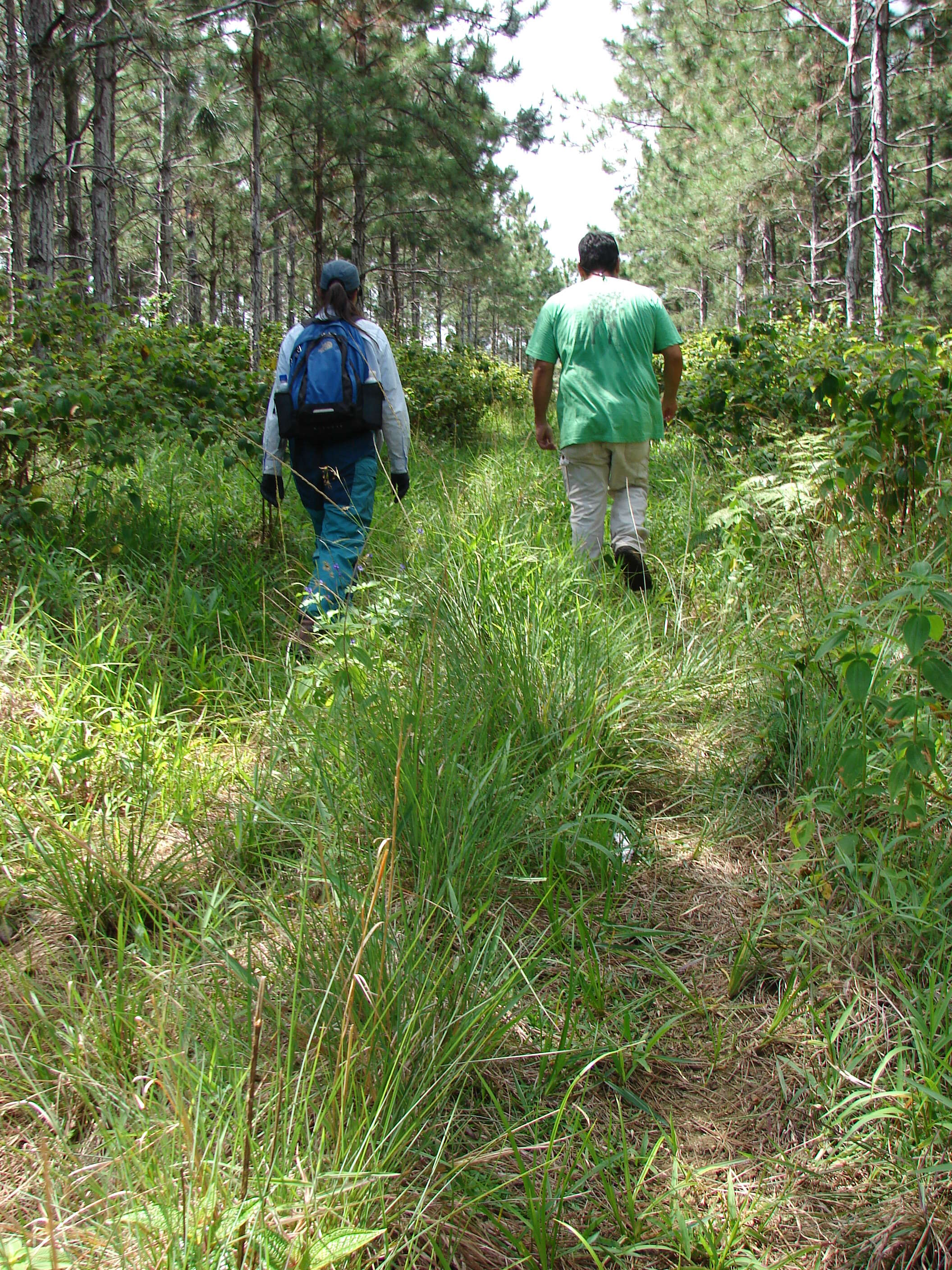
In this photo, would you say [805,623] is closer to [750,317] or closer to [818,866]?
[818,866]

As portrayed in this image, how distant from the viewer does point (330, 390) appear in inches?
147

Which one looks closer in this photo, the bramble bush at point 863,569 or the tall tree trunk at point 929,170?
the bramble bush at point 863,569

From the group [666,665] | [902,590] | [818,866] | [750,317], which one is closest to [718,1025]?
[818,866]

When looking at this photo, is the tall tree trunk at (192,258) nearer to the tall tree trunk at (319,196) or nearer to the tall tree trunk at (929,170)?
the tall tree trunk at (319,196)

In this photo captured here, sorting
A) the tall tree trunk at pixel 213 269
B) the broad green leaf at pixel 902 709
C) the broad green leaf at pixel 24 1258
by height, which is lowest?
the broad green leaf at pixel 24 1258

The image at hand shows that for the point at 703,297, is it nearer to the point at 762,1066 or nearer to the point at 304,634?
the point at 304,634

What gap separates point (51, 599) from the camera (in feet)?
11.6

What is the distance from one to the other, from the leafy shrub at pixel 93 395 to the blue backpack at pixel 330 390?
11.2 inches

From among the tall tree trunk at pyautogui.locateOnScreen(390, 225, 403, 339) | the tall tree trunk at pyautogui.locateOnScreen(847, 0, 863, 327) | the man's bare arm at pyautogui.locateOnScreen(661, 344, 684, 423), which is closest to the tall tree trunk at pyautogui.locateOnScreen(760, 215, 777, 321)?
the tall tree trunk at pyautogui.locateOnScreen(390, 225, 403, 339)

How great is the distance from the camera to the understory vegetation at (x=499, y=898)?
4.29 feet

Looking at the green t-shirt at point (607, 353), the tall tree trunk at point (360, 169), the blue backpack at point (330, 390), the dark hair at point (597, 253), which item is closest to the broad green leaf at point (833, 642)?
the blue backpack at point (330, 390)

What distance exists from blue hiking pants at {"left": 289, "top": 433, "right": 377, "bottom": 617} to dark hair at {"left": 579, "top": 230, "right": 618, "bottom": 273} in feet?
4.62

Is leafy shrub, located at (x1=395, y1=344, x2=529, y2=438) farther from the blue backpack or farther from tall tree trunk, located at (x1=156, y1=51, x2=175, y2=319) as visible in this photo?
tall tree trunk, located at (x1=156, y1=51, x2=175, y2=319)

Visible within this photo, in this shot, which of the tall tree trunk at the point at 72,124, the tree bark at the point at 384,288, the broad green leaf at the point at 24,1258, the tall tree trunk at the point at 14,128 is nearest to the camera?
the broad green leaf at the point at 24,1258
